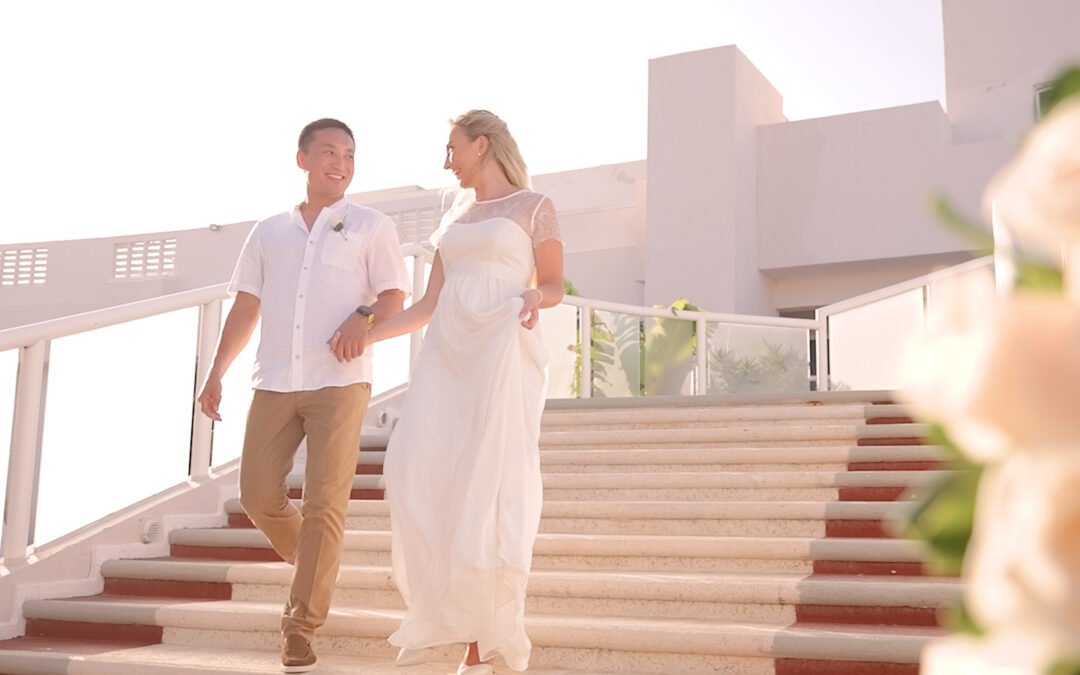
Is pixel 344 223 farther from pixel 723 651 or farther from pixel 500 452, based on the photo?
pixel 723 651

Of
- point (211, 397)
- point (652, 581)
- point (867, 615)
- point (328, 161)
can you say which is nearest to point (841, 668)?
point (867, 615)

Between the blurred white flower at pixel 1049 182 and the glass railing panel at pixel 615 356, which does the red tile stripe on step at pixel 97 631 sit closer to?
the blurred white flower at pixel 1049 182

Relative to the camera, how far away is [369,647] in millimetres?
4223

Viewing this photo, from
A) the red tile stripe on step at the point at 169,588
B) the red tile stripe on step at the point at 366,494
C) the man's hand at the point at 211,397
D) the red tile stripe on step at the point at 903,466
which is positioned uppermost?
the man's hand at the point at 211,397

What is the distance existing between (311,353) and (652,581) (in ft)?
4.96

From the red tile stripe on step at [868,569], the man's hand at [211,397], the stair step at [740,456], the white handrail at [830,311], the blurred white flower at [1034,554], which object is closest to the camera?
the blurred white flower at [1034,554]

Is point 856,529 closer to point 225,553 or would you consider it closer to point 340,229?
point 340,229

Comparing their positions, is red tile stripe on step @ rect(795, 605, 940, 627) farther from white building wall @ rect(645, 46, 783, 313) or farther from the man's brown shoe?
white building wall @ rect(645, 46, 783, 313)

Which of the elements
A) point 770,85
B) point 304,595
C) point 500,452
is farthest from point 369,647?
point 770,85

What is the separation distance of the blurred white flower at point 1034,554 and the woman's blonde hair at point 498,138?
142 inches

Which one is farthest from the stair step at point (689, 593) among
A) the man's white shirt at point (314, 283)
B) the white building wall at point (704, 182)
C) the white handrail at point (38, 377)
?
the white building wall at point (704, 182)

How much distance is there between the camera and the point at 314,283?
13.4 feet

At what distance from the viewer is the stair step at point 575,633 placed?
3611mm

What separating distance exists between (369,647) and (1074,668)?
4091 millimetres
